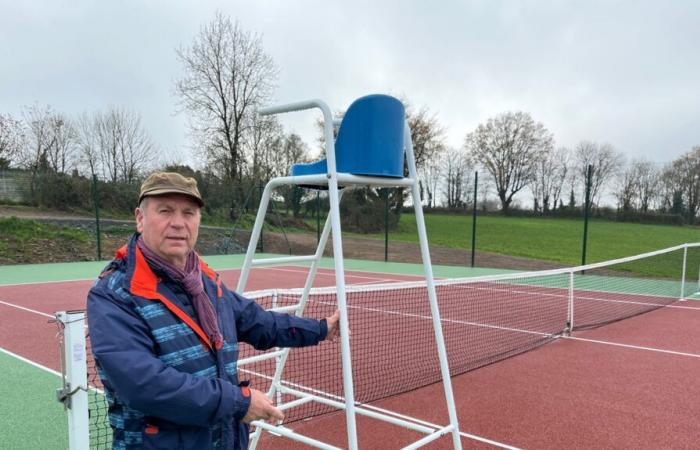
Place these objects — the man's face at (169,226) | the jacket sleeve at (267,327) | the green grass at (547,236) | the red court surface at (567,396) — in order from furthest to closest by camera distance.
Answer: the green grass at (547,236), the red court surface at (567,396), the jacket sleeve at (267,327), the man's face at (169,226)

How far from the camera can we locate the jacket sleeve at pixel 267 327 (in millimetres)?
2139

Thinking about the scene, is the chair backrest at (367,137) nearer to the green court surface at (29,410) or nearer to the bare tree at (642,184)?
the green court surface at (29,410)

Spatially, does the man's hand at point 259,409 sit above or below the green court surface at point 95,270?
above

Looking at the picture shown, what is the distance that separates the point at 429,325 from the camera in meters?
7.54

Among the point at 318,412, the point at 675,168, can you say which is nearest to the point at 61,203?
the point at 318,412

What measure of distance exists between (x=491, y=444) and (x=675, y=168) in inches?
792

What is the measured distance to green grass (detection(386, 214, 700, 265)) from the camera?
20.2 metres

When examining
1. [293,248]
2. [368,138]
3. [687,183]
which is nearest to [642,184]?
[687,183]

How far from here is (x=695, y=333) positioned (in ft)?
23.5

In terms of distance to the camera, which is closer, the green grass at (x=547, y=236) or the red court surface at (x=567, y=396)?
the red court surface at (x=567, y=396)

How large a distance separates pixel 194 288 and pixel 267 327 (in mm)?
550

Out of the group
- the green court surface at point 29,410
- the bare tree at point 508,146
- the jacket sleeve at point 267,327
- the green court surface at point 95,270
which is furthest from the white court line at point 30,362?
the bare tree at point 508,146

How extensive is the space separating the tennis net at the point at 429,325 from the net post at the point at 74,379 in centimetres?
114

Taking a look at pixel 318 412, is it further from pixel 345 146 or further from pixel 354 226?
pixel 354 226
